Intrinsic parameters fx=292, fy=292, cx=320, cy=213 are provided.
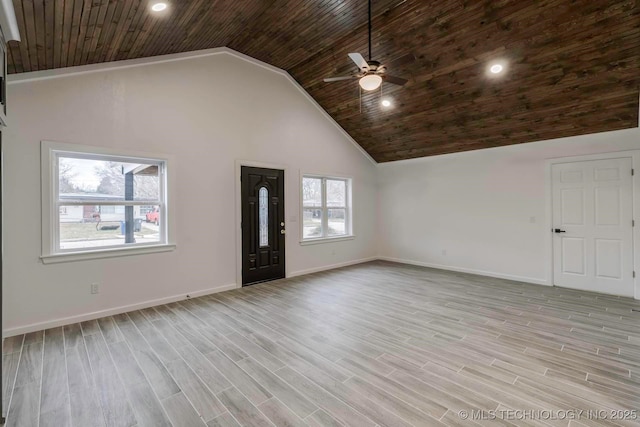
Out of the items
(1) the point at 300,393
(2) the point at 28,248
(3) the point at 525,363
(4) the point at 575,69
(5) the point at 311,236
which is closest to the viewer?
(1) the point at 300,393

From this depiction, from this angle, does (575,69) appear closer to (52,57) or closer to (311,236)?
(311,236)

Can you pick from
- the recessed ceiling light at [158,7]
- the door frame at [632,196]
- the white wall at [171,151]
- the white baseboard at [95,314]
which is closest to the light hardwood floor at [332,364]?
the white baseboard at [95,314]

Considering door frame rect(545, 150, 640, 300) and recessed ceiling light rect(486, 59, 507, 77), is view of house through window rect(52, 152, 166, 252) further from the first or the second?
door frame rect(545, 150, 640, 300)

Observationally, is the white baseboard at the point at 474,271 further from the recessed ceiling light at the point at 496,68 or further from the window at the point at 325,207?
the recessed ceiling light at the point at 496,68

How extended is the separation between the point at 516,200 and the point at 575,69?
7.96 ft

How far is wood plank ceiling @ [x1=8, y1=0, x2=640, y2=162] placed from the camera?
3031 mm

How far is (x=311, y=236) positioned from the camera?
652 cm

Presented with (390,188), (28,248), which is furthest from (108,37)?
(390,188)

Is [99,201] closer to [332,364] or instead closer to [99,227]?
[99,227]

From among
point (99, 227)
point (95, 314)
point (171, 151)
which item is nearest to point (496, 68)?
point (171, 151)

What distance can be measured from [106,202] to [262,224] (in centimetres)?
241

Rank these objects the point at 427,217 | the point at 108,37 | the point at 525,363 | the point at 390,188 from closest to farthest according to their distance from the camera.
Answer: the point at 525,363 < the point at 108,37 < the point at 427,217 < the point at 390,188

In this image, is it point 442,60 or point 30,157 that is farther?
point 442,60

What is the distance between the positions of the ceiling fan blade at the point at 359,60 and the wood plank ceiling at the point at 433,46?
1.27 metres
